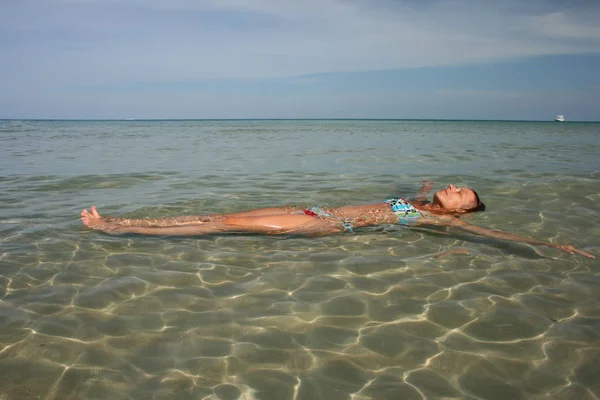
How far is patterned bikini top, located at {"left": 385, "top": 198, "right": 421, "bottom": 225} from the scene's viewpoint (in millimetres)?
6418

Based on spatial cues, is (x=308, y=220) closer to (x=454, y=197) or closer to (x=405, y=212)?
(x=405, y=212)

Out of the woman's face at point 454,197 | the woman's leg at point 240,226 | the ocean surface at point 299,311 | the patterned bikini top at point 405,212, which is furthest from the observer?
the woman's face at point 454,197

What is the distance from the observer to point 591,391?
2.71 m

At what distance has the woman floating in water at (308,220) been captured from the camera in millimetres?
5895

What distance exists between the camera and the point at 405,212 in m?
6.50

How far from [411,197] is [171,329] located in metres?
6.29

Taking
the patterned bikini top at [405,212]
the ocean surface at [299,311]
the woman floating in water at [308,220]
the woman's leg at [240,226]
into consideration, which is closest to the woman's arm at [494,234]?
the woman floating in water at [308,220]

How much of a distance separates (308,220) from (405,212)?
1.54m

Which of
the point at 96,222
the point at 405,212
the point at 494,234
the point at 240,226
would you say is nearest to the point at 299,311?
the point at 240,226

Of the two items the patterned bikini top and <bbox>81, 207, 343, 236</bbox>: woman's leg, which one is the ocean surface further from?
the patterned bikini top

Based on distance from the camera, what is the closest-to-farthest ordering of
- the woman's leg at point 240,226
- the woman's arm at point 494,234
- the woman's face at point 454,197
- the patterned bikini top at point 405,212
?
the woman's arm at point 494,234
the woman's leg at point 240,226
the patterned bikini top at point 405,212
the woman's face at point 454,197

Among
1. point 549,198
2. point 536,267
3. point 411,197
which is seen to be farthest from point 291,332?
point 549,198

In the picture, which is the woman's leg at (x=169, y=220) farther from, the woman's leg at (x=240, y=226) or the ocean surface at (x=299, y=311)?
the ocean surface at (x=299, y=311)

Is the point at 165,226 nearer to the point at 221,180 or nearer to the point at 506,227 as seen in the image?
the point at 221,180
